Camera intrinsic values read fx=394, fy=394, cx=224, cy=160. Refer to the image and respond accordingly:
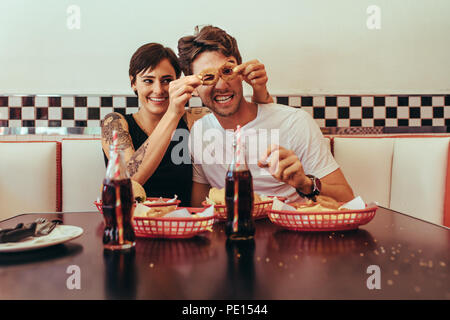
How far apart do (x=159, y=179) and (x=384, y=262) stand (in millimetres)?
1537

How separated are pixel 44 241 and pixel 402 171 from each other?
213cm

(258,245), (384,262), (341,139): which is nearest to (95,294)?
(258,245)

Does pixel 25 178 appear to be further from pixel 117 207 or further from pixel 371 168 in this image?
pixel 371 168

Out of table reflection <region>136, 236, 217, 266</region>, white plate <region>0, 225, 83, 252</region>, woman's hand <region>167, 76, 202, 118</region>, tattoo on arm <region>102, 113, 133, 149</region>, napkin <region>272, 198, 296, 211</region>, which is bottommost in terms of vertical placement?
table reflection <region>136, 236, 217, 266</region>

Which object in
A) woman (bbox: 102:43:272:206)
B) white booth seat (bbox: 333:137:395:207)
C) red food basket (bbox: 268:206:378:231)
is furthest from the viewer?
white booth seat (bbox: 333:137:395:207)

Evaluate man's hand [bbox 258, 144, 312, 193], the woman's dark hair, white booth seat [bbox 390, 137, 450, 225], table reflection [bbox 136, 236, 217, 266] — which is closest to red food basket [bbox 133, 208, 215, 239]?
table reflection [bbox 136, 236, 217, 266]

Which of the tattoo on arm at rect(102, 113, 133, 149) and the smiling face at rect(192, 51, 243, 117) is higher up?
the smiling face at rect(192, 51, 243, 117)

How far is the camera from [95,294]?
657mm

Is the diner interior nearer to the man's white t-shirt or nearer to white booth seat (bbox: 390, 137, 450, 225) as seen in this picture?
white booth seat (bbox: 390, 137, 450, 225)

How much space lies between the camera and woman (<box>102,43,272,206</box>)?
1.98 m

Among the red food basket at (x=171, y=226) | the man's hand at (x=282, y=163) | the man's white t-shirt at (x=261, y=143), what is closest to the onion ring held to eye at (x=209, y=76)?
the man's white t-shirt at (x=261, y=143)

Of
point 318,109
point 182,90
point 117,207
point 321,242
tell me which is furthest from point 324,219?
point 318,109

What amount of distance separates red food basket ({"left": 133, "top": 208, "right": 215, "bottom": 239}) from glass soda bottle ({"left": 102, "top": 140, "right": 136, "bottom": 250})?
0.06m

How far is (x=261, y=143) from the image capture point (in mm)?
2191
